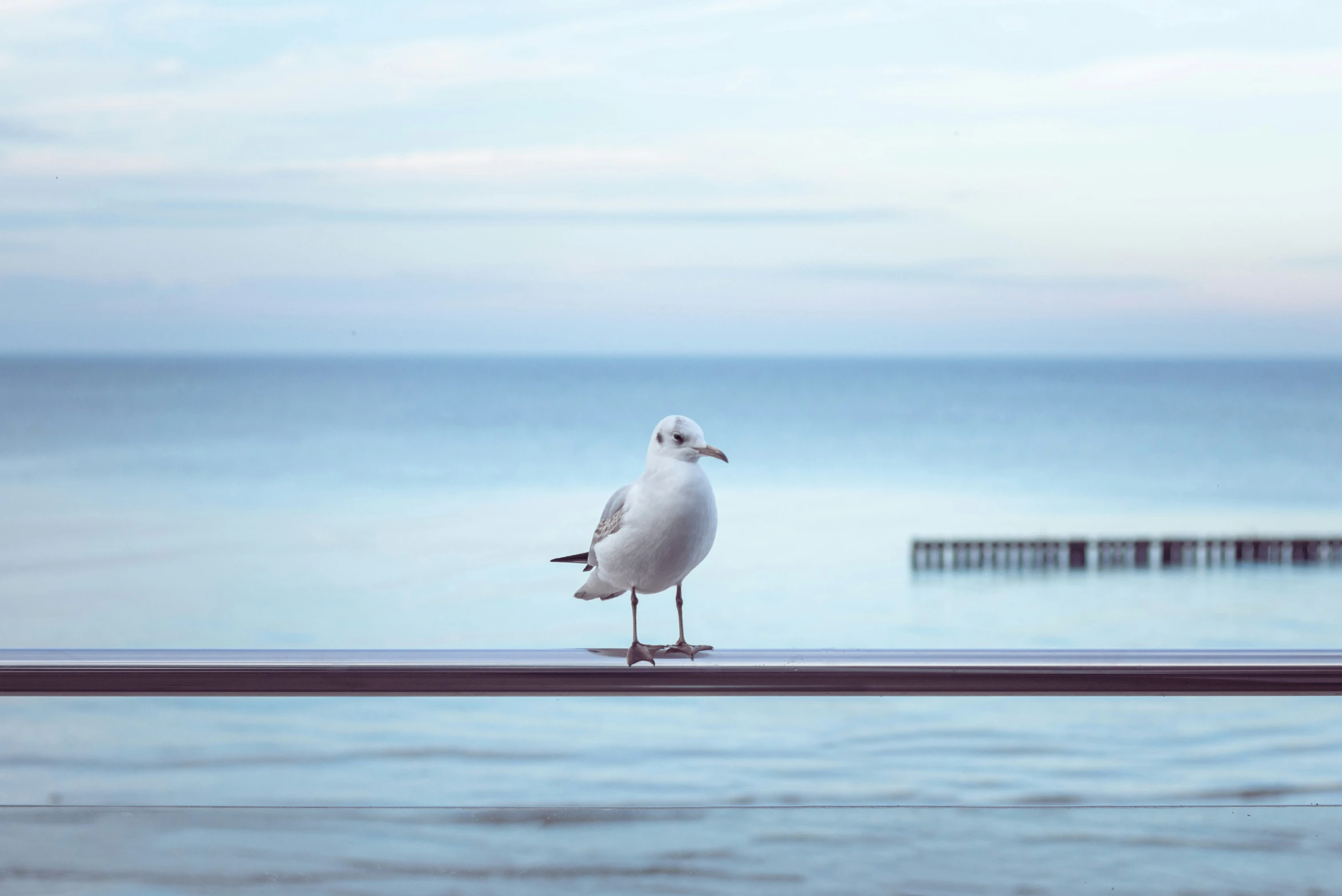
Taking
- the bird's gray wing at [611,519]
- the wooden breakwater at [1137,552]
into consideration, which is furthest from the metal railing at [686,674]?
the wooden breakwater at [1137,552]

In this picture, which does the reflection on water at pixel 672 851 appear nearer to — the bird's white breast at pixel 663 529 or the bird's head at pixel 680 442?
the bird's white breast at pixel 663 529

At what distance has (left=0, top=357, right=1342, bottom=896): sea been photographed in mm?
1330

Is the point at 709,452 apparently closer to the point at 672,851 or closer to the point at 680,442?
the point at 680,442

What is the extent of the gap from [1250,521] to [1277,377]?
230ft

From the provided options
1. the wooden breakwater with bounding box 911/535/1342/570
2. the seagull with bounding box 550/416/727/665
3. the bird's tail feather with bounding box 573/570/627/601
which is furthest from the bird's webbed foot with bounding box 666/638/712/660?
the wooden breakwater with bounding box 911/535/1342/570

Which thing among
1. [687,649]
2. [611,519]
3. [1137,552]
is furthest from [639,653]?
[1137,552]

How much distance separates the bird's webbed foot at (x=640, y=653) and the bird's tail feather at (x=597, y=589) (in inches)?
6.8

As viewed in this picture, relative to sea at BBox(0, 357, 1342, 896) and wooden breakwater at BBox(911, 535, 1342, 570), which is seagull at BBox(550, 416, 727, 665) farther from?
wooden breakwater at BBox(911, 535, 1342, 570)

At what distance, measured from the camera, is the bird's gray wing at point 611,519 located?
4.66 feet

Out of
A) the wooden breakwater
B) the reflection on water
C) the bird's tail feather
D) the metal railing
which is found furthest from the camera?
the wooden breakwater

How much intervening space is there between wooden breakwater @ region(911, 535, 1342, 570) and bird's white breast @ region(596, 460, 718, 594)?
60.8ft

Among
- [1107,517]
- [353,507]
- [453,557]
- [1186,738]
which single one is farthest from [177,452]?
[1186,738]

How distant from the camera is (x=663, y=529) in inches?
53.3

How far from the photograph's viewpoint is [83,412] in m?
51.3
